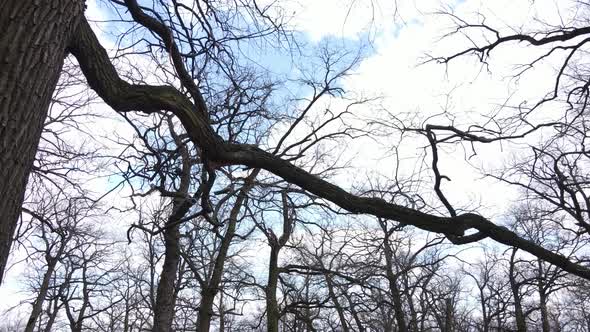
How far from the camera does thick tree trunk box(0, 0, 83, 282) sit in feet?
6.15

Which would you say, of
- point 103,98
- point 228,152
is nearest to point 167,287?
point 228,152

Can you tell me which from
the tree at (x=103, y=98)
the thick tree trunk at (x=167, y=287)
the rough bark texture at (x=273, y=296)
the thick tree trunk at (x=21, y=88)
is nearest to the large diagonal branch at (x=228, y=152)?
the tree at (x=103, y=98)

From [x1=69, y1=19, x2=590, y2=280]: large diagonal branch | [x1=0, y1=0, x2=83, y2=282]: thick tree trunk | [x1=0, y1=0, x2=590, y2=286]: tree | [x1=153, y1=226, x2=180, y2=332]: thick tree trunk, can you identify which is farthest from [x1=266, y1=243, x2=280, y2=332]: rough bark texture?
[x1=0, y1=0, x2=83, y2=282]: thick tree trunk

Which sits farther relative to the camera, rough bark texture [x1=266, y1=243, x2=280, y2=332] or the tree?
rough bark texture [x1=266, y1=243, x2=280, y2=332]

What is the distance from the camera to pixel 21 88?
195 centimetres

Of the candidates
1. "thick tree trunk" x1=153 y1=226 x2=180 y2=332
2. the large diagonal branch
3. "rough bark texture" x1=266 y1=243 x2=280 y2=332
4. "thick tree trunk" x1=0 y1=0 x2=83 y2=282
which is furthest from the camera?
"rough bark texture" x1=266 y1=243 x2=280 y2=332

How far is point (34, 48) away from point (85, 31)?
67cm

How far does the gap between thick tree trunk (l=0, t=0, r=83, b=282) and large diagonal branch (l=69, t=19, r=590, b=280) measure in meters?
0.50

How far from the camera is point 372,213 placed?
11.9 ft

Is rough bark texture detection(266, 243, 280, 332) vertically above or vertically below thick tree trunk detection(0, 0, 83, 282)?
above

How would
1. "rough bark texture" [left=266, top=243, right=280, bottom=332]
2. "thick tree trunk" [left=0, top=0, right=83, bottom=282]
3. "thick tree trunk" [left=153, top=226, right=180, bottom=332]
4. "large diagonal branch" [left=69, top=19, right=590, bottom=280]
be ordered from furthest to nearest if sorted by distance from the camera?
"rough bark texture" [left=266, top=243, right=280, bottom=332], "thick tree trunk" [left=153, top=226, right=180, bottom=332], "large diagonal branch" [left=69, top=19, right=590, bottom=280], "thick tree trunk" [left=0, top=0, right=83, bottom=282]

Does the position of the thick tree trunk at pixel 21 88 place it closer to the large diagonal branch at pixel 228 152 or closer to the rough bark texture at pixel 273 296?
the large diagonal branch at pixel 228 152

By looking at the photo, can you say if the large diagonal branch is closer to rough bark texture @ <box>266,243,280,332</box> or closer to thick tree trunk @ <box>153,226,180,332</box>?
thick tree trunk @ <box>153,226,180,332</box>

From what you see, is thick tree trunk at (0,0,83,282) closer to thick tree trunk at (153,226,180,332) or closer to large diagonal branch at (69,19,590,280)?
large diagonal branch at (69,19,590,280)
